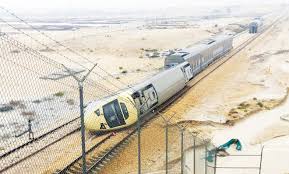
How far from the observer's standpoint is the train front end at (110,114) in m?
29.4

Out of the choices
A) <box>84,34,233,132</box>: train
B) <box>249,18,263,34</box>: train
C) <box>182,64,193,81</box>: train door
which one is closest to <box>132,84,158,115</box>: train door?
<box>84,34,233,132</box>: train

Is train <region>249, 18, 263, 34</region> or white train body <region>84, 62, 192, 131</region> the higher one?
white train body <region>84, 62, 192, 131</region>

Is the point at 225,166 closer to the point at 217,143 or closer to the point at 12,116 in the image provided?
the point at 217,143

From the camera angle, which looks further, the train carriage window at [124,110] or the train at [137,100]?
the train carriage window at [124,110]

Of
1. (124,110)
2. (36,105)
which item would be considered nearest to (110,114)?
(124,110)

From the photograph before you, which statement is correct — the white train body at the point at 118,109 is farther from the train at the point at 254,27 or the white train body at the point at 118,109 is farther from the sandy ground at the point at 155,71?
the train at the point at 254,27

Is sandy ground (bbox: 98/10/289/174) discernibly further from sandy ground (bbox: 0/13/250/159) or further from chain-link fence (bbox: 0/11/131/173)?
sandy ground (bbox: 0/13/250/159)

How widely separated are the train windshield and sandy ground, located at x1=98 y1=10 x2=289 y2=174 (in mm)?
1990

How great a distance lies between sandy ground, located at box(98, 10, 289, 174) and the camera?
25.7 meters

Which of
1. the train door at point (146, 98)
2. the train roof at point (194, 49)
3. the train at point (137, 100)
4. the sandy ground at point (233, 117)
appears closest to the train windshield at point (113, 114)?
the train at point (137, 100)

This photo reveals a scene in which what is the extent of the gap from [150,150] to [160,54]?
2112 inches

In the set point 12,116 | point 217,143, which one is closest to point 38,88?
point 12,116

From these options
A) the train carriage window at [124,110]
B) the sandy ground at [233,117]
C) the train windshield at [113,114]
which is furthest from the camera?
the train carriage window at [124,110]

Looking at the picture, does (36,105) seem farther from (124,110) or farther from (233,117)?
(233,117)
